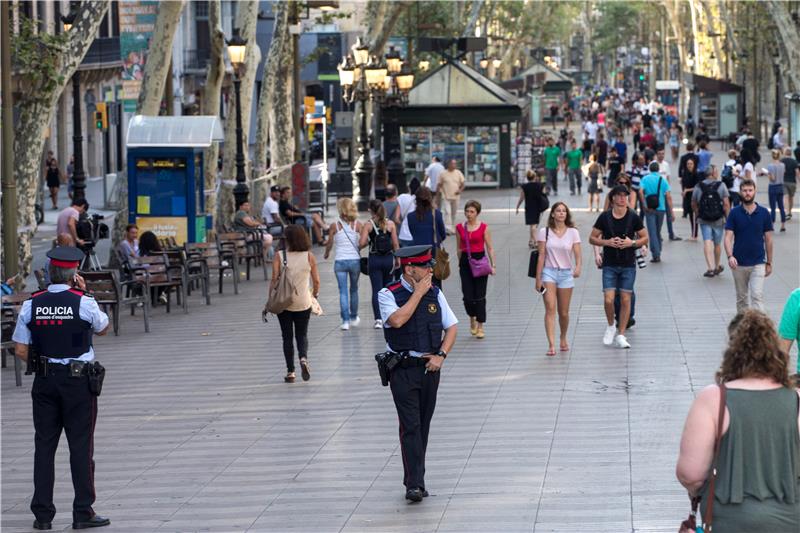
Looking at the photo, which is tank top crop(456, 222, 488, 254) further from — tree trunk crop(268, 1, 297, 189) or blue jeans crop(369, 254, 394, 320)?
tree trunk crop(268, 1, 297, 189)

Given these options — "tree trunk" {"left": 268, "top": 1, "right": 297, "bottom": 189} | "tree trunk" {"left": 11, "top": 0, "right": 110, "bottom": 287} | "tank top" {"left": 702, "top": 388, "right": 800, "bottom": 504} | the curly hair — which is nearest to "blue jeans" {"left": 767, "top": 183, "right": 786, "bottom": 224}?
"tree trunk" {"left": 268, "top": 1, "right": 297, "bottom": 189}

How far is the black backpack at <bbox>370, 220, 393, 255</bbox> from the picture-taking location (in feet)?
55.2

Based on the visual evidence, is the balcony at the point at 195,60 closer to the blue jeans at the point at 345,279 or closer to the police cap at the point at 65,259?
the blue jeans at the point at 345,279

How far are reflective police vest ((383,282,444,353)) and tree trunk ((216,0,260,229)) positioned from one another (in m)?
18.8

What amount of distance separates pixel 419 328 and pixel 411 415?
0.54 metres

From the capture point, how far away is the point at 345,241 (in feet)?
56.4

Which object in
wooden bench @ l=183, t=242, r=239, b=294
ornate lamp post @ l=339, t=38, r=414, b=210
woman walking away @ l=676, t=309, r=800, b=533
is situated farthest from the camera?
ornate lamp post @ l=339, t=38, r=414, b=210

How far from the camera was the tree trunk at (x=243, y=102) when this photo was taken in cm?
2914

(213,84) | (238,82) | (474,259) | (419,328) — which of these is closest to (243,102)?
(213,84)

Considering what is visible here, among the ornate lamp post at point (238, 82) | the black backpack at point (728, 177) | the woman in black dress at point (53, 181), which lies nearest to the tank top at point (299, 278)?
the ornate lamp post at point (238, 82)

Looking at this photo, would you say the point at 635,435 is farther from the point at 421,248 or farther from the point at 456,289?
the point at 456,289

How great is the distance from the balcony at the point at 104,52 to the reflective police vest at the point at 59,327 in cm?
4168

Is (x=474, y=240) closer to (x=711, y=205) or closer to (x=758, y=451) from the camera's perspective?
(x=711, y=205)

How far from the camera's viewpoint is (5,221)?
17609 millimetres
